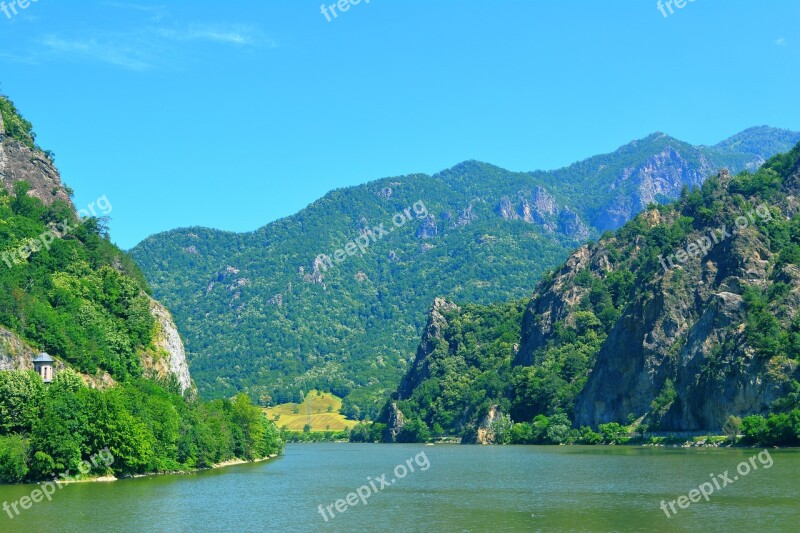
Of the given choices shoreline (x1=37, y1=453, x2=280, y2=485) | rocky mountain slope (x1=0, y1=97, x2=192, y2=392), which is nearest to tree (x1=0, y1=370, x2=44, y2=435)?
shoreline (x1=37, y1=453, x2=280, y2=485)

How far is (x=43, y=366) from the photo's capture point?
10294 cm

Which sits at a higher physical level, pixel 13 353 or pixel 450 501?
pixel 13 353

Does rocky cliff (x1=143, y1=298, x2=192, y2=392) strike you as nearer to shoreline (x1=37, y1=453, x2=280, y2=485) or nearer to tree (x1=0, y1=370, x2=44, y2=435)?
shoreline (x1=37, y1=453, x2=280, y2=485)

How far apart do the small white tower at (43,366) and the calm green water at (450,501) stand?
65.9 feet

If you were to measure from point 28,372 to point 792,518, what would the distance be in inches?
2885

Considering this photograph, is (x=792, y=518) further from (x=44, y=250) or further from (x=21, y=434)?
(x=44, y=250)

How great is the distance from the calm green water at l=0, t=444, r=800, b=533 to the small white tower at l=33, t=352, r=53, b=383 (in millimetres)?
20094

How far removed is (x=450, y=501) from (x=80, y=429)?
3670 centimetres

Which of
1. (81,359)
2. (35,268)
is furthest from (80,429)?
(35,268)

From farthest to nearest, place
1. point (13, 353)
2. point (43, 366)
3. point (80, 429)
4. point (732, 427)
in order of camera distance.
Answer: point (732, 427), point (43, 366), point (13, 353), point (80, 429)

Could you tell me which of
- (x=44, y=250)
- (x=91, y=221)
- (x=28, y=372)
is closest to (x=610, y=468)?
(x=28, y=372)

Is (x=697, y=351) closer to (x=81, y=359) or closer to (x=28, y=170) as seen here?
(x=81, y=359)

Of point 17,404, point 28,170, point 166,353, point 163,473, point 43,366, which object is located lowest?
point 163,473

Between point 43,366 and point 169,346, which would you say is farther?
point 169,346
